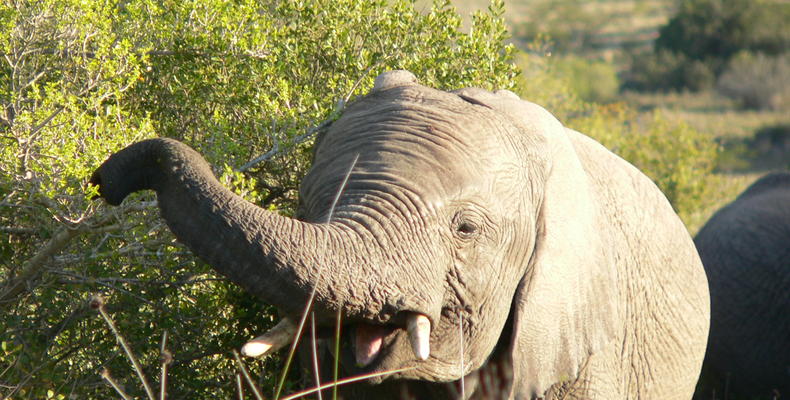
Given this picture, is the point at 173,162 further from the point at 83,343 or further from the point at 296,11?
the point at 296,11

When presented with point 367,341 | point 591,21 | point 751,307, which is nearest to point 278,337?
point 367,341

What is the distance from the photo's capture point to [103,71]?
4.50 m


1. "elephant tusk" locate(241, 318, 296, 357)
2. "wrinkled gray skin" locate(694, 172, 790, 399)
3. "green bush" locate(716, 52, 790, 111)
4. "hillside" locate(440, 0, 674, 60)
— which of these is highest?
"elephant tusk" locate(241, 318, 296, 357)

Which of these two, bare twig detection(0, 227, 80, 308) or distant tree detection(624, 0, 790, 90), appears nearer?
bare twig detection(0, 227, 80, 308)

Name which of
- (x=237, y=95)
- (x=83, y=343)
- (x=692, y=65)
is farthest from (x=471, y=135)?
(x=692, y=65)

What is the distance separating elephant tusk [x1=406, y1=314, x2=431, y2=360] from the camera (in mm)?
3061

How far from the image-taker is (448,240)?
131 inches

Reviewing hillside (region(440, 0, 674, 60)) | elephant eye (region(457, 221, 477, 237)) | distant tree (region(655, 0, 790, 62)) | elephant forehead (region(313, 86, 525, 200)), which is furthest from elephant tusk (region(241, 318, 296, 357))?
hillside (region(440, 0, 674, 60))

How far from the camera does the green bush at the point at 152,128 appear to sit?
161 inches

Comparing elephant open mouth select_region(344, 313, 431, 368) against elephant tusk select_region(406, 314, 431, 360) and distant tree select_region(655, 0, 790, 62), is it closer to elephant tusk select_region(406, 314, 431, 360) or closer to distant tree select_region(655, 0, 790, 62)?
elephant tusk select_region(406, 314, 431, 360)

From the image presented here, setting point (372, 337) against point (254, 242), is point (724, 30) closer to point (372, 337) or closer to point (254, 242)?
point (372, 337)

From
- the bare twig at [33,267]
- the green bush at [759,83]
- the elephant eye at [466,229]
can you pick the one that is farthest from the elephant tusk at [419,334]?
the green bush at [759,83]

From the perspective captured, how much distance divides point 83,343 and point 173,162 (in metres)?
1.91

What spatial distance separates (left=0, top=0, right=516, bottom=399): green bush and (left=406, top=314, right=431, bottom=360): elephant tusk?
105 cm
